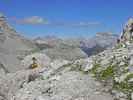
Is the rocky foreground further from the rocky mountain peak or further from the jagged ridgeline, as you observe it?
the rocky mountain peak

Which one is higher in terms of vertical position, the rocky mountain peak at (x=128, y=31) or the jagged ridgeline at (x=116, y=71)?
the rocky mountain peak at (x=128, y=31)

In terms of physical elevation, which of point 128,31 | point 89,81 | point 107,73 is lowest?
point 89,81

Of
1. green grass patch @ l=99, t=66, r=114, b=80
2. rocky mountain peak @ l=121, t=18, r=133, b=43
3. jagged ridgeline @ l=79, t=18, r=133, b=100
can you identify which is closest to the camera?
jagged ridgeline @ l=79, t=18, r=133, b=100

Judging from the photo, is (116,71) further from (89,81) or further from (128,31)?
(128,31)

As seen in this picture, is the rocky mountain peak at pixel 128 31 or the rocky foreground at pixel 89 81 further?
the rocky mountain peak at pixel 128 31

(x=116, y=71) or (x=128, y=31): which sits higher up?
(x=128, y=31)

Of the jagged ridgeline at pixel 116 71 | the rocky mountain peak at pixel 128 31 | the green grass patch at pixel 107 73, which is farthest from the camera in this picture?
the rocky mountain peak at pixel 128 31

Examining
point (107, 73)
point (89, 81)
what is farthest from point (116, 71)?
point (89, 81)

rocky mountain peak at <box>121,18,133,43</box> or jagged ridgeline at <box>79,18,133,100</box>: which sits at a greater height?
rocky mountain peak at <box>121,18,133,43</box>

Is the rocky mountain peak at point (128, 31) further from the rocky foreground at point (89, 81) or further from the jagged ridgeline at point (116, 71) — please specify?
the rocky foreground at point (89, 81)

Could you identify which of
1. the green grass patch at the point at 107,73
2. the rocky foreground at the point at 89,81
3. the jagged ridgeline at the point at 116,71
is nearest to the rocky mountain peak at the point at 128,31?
the jagged ridgeline at the point at 116,71

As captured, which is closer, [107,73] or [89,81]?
[89,81]

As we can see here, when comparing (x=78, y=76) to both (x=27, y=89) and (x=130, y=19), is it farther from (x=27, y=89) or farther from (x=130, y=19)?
(x=130, y=19)

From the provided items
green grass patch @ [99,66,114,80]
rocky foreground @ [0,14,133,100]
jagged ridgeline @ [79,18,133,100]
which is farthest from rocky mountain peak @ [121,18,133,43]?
green grass patch @ [99,66,114,80]
